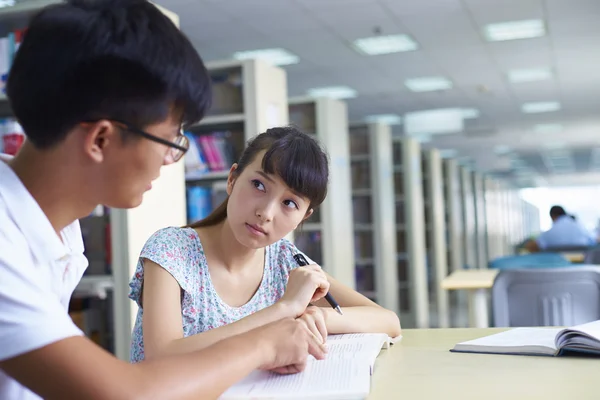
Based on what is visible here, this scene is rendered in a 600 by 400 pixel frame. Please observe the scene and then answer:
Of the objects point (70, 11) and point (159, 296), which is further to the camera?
point (159, 296)

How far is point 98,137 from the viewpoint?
0.83 m

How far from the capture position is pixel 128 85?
83 centimetres

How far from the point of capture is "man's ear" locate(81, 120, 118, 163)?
2.71ft

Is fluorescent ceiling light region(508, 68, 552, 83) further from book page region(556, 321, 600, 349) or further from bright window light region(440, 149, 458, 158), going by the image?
bright window light region(440, 149, 458, 158)

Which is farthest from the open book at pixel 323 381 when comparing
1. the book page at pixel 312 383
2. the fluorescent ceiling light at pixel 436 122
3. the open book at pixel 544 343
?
the fluorescent ceiling light at pixel 436 122

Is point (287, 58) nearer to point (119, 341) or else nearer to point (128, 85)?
point (119, 341)

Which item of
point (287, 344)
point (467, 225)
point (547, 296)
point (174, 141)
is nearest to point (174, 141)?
point (174, 141)

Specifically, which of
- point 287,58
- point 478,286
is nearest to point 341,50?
point 287,58

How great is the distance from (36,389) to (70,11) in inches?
17.6

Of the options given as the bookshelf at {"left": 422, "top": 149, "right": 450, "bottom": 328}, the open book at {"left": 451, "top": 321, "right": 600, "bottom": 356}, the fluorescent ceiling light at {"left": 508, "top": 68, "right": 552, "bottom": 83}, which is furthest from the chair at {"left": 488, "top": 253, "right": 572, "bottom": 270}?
the fluorescent ceiling light at {"left": 508, "top": 68, "right": 552, "bottom": 83}

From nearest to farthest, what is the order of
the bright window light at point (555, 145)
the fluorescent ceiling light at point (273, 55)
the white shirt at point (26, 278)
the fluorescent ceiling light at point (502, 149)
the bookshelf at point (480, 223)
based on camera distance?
the white shirt at point (26, 278) < the fluorescent ceiling light at point (273, 55) < the bookshelf at point (480, 223) < the bright window light at point (555, 145) < the fluorescent ceiling light at point (502, 149)

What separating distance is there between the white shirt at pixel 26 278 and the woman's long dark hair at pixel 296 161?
0.66 m

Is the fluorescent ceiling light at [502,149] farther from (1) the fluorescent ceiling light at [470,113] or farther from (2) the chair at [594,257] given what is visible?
(2) the chair at [594,257]

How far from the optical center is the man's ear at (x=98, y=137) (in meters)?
0.83
